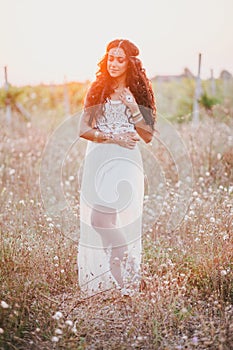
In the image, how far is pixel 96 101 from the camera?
3.52m

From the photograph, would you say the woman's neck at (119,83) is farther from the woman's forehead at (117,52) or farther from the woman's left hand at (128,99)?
the woman's forehead at (117,52)

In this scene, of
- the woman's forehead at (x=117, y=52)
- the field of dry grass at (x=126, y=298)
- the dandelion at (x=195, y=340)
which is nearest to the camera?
the dandelion at (x=195, y=340)

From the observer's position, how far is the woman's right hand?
11.5 feet

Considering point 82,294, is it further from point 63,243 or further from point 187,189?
point 187,189

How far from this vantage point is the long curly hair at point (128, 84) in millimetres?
3512

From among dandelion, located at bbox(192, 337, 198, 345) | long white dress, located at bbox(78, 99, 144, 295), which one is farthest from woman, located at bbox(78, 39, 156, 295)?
dandelion, located at bbox(192, 337, 198, 345)

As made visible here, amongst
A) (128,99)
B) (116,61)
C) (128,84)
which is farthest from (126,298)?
(116,61)

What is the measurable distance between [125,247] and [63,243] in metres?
0.56

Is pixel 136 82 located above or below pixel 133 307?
above

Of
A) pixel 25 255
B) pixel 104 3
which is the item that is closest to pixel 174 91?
pixel 104 3

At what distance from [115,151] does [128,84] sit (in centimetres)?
42

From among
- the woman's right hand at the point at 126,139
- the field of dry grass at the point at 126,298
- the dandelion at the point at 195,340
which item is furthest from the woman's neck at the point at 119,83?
the dandelion at the point at 195,340

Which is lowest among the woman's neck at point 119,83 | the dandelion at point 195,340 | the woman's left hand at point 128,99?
the dandelion at point 195,340

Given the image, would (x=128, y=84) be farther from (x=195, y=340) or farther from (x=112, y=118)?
(x=195, y=340)
